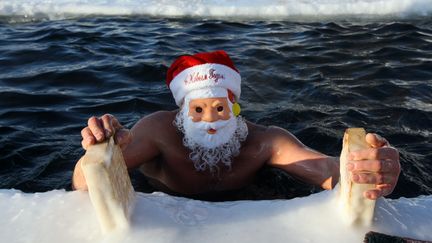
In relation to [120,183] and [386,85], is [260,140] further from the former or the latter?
[386,85]

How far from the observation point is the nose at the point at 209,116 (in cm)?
298

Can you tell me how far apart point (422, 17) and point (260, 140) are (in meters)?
5.30

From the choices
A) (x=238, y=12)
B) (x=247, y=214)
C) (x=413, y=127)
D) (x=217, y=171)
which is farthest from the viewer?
(x=238, y=12)

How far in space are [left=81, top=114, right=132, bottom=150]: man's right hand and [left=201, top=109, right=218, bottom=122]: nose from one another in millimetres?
726

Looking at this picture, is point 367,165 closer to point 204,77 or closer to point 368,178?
point 368,178

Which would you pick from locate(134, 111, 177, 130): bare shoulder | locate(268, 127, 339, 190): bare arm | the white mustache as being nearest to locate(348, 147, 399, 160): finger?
locate(268, 127, 339, 190): bare arm

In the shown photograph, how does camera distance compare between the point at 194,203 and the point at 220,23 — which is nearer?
the point at 194,203

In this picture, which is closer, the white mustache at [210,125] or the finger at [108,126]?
the finger at [108,126]

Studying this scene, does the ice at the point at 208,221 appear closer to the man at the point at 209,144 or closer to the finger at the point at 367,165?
the finger at the point at 367,165

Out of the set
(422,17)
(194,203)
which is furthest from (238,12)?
(194,203)

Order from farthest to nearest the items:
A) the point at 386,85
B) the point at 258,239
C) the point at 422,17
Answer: the point at 422,17
the point at 386,85
the point at 258,239

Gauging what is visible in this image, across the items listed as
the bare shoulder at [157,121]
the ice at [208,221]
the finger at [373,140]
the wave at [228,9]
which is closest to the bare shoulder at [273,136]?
the bare shoulder at [157,121]

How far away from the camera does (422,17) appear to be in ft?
25.0

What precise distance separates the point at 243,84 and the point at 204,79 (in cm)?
231
